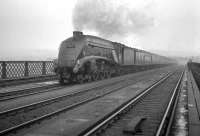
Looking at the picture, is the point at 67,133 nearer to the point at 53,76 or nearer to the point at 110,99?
the point at 110,99

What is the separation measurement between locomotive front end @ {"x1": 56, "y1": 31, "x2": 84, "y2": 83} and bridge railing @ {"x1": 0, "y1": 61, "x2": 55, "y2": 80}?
119 inches

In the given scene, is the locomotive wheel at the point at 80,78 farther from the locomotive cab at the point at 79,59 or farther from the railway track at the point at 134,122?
the railway track at the point at 134,122

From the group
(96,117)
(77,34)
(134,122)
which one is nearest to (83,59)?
(77,34)

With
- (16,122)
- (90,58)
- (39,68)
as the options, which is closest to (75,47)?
(90,58)

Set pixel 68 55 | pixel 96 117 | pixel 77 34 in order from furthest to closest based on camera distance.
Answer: pixel 77 34 → pixel 68 55 → pixel 96 117

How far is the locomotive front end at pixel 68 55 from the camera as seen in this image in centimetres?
1716

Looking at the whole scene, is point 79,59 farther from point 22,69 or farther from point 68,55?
point 22,69

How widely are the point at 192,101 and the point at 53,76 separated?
44.6 feet

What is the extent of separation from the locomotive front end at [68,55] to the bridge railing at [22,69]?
3012 millimetres

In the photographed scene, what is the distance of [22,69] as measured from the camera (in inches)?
755

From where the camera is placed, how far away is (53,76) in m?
21.8

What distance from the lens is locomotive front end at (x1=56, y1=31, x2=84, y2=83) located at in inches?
675

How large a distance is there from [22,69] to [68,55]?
4.11 meters

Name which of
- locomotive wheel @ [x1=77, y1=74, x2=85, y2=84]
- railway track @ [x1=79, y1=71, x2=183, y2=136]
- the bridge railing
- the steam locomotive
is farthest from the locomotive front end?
railway track @ [x1=79, y1=71, x2=183, y2=136]
